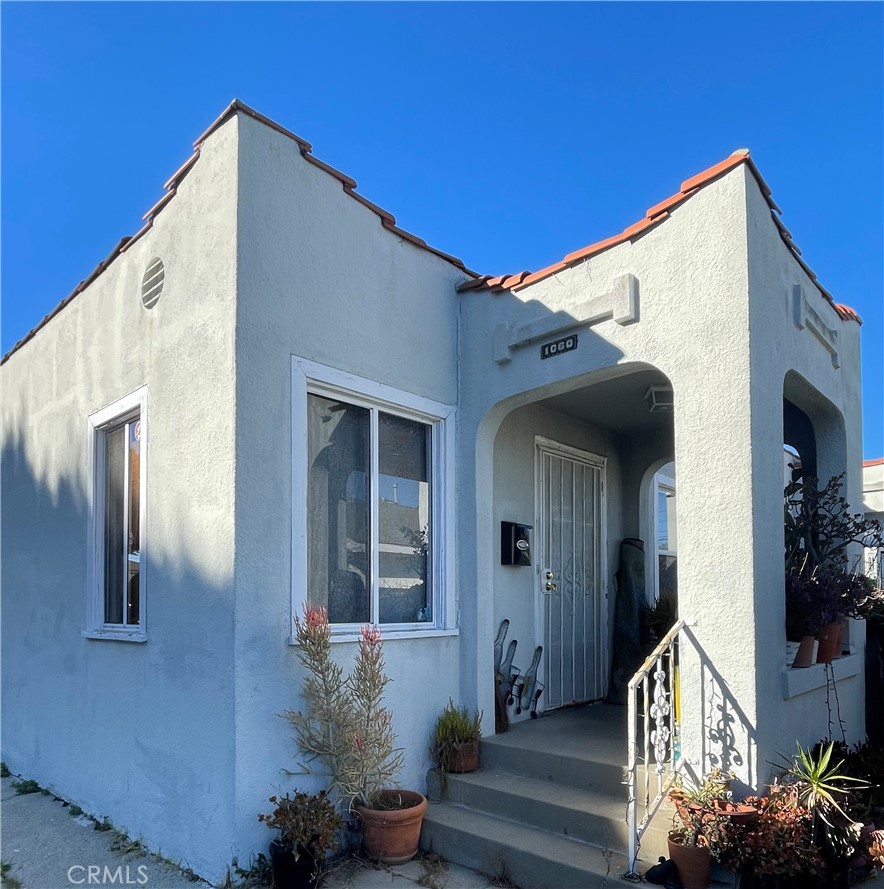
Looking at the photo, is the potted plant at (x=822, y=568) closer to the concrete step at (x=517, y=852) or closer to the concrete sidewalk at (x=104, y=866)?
the concrete step at (x=517, y=852)

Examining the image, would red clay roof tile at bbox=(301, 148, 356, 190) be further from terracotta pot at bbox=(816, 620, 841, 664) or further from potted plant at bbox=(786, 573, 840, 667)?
terracotta pot at bbox=(816, 620, 841, 664)

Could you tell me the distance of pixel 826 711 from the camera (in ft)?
15.6

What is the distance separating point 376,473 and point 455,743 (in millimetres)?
1874

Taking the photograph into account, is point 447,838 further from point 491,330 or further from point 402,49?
point 402,49

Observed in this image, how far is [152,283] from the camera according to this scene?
496 centimetres

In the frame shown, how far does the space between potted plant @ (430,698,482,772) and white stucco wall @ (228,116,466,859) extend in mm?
87

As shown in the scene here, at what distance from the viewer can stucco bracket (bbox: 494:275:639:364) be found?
4.51 meters

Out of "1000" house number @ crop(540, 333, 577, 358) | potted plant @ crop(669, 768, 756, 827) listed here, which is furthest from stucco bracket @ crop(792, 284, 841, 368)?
potted plant @ crop(669, 768, 756, 827)

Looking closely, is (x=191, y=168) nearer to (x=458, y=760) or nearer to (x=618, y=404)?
(x=618, y=404)

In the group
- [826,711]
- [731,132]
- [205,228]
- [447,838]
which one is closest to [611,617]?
[826,711]

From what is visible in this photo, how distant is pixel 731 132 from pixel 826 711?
12.5 ft

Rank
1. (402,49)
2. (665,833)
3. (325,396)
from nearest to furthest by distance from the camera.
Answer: (665,833)
(325,396)
(402,49)

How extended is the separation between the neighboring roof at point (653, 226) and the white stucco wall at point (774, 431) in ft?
0.35

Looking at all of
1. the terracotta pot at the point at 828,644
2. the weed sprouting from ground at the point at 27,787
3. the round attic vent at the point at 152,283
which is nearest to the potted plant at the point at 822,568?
the terracotta pot at the point at 828,644
